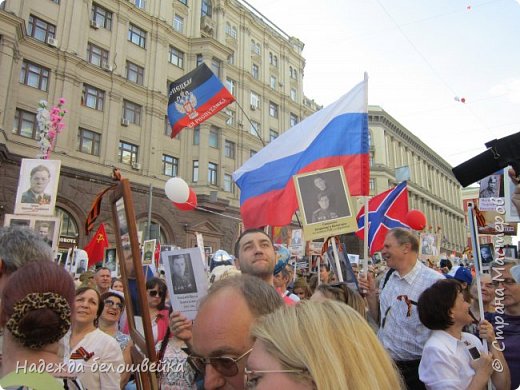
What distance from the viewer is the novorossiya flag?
31.3ft

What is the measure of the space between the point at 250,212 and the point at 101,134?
63.5ft

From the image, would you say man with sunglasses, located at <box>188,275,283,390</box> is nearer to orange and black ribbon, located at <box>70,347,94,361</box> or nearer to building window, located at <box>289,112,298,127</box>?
orange and black ribbon, located at <box>70,347,94,361</box>

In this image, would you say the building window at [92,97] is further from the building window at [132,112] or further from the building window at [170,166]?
the building window at [170,166]

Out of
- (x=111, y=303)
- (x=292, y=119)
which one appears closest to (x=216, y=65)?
(x=292, y=119)

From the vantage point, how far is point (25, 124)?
65.4ft

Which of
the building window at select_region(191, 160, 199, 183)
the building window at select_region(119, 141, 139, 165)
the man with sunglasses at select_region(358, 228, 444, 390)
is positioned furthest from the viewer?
the building window at select_region(191, 160, 199, 183)

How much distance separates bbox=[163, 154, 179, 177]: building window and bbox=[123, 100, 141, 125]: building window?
284 centimetres

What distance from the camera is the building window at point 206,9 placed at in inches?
1219

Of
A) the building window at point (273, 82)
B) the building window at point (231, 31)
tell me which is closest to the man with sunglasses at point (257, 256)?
the building window at point (231, 31)

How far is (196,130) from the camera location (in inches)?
1121

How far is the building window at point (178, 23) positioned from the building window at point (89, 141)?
34.5 ft

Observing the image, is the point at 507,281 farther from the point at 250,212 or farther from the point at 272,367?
the point at 250,212

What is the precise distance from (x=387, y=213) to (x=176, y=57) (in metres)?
23.7

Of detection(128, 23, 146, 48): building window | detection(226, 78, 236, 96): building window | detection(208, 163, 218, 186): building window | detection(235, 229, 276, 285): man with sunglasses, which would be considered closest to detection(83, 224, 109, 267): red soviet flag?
detection(235, 229, 276, 285): man with sunglasses
